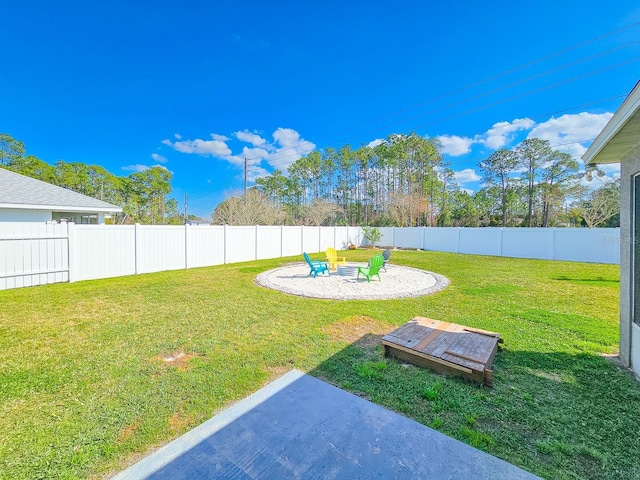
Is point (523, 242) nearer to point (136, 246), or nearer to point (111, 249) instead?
point (136, 246)

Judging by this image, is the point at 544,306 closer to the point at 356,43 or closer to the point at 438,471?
the point at 438,471

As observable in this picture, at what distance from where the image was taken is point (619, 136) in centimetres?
273

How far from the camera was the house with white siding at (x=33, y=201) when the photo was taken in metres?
9.53

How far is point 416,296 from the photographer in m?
6.44

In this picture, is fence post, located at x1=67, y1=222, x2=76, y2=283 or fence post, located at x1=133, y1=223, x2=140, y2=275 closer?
fence post, located at x1=67, y1=222, x2=76, y2=283

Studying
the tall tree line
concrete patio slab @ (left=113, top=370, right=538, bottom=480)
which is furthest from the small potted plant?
the tall tree line

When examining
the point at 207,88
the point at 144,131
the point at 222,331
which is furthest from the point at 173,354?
the point at 144,131

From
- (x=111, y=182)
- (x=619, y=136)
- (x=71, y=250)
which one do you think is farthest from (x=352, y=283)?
(x=111, y=182)

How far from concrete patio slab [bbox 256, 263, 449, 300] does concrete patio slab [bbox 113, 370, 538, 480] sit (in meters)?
3.99

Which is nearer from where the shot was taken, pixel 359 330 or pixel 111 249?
pixel 359 330

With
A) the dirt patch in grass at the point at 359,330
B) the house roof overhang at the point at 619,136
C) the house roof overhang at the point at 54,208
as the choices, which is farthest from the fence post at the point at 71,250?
the house roof overhang at the point at 619,136

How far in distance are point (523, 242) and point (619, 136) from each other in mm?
13707

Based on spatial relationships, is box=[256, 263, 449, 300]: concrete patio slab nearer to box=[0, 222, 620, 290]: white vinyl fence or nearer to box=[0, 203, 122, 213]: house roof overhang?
box=[0, 222, 620, 290]: white vinyl fence

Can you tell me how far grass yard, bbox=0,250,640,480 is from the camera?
6.43ft
